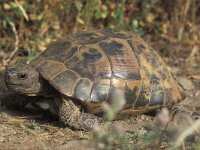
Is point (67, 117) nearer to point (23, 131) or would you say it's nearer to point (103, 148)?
point (23, 131)

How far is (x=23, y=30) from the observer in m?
6.55

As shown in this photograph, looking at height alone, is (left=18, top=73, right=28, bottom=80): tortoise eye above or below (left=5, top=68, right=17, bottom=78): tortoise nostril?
below

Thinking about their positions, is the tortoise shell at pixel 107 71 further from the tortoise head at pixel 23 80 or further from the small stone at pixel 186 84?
the small stone at pixel 186 84

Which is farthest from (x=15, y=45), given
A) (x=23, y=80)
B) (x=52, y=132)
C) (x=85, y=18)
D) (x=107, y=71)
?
(x=52, y=132)

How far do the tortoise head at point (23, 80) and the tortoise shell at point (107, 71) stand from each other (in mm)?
86

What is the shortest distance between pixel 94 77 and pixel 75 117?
0.37 metres


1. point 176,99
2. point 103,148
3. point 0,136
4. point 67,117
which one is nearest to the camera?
point 103,148

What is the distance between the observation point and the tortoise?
14.0 feet

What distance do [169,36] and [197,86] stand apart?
4.63 ft

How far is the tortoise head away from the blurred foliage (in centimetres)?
166

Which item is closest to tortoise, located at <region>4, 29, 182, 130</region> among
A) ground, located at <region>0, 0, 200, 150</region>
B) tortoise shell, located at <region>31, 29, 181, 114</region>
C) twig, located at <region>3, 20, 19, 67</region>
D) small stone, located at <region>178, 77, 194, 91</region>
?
tortoise shell, located at <region>31, 29, 181, 114</region>

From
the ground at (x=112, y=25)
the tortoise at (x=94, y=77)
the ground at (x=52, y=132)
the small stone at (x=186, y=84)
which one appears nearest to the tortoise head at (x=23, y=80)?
the tortoise at (x=94, y=77)

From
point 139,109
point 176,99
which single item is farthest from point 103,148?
point 176,99

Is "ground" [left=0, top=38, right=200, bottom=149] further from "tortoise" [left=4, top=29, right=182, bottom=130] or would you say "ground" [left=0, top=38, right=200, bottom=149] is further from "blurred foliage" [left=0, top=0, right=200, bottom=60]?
"blurred foliage" [left=0, top=0, right=200, bottom=60]
